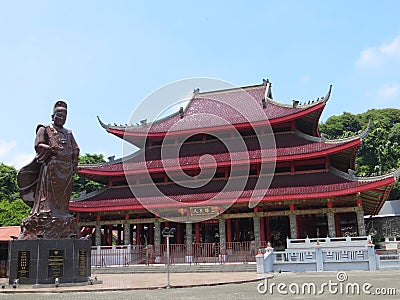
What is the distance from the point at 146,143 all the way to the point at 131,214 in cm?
651

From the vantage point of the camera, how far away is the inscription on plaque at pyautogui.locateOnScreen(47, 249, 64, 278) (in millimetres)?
14570

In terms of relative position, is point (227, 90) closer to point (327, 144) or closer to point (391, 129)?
point (327, 144)

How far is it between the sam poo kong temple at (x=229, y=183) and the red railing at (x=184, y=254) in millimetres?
85

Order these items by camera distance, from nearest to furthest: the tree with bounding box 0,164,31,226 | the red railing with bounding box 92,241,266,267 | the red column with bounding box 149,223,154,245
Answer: the red railing with bounding box 92,241,266,267, the red column with bounding box 149,223,154,245, the tree with bounding box 0,164,31,226

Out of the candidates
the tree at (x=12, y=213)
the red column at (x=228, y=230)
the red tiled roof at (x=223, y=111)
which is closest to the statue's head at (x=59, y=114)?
the red column at (x=228, y=230)

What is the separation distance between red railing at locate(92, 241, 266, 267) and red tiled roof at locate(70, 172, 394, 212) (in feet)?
9.77

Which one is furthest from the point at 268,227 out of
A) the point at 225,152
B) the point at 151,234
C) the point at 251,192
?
the point at 151,234

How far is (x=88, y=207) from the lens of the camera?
99.9ft

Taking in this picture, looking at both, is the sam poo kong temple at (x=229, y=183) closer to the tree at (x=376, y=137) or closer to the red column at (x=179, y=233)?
the red column at (x=179, y=233)

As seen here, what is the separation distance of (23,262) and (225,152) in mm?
19142

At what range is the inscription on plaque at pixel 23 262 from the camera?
14508 mm

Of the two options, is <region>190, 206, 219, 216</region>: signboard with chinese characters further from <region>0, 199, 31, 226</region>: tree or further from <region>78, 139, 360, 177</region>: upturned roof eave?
<region>0, 199, 31, 226</region>: tree

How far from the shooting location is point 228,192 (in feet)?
95.0

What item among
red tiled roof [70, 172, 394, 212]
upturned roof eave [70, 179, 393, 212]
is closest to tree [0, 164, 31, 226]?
red tiled roof [70, 172, 394, 212]
